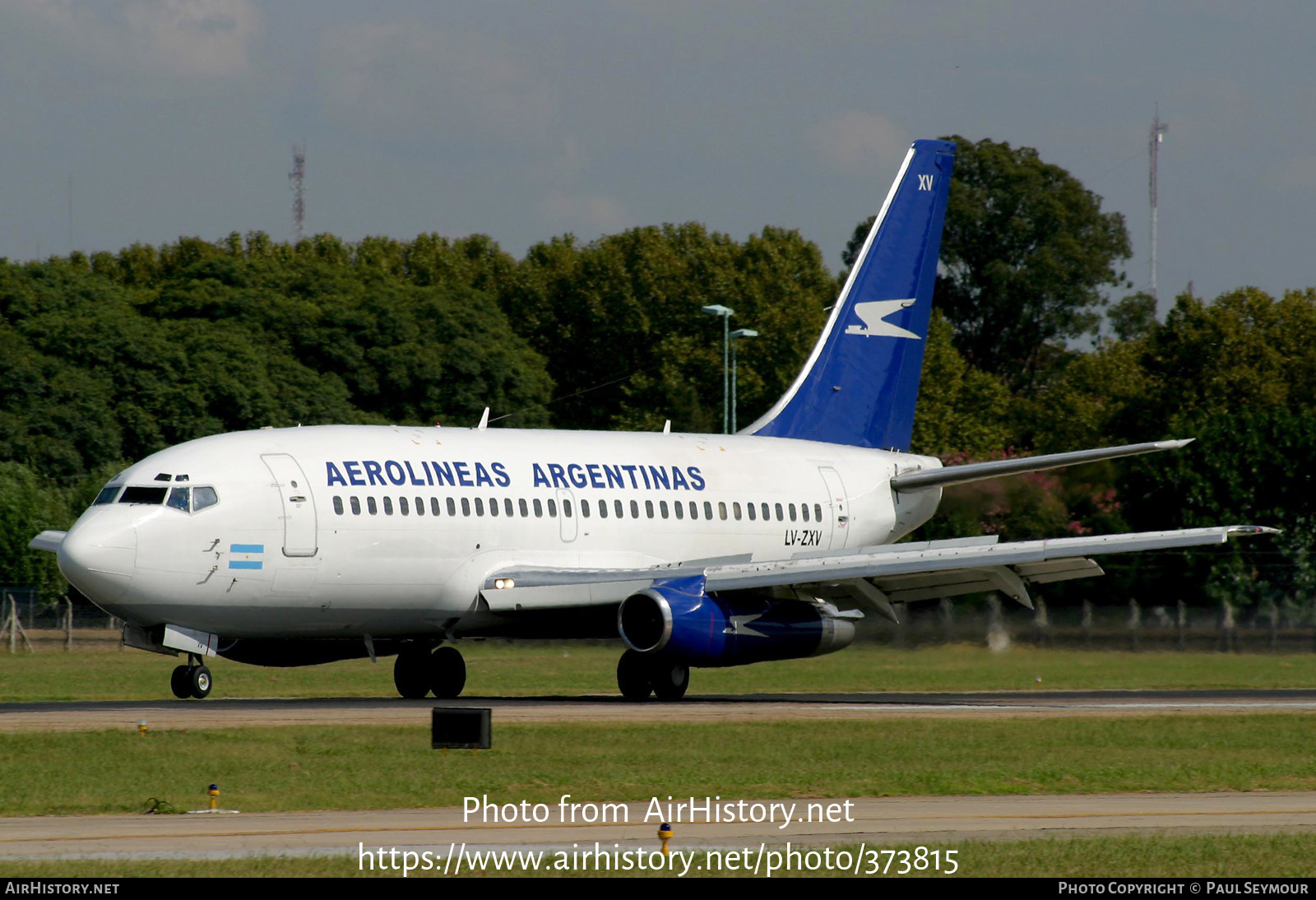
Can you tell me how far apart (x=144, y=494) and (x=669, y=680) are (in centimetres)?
909

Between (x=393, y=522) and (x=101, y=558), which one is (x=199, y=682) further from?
(x=393, y=522)

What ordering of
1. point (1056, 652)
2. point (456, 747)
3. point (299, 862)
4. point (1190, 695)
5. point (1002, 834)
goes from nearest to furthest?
point (299, 862) < point (1002, 834) < point (456, 747) < point (1190, 695) < point (1056, 652)

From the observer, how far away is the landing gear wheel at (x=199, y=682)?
29.9 m

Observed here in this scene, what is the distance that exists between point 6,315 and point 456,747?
70564 millimetres

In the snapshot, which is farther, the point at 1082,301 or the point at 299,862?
the point at 1082,301

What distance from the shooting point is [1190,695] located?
35312 millimetres

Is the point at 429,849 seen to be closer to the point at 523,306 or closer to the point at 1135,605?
the point at 1135,605

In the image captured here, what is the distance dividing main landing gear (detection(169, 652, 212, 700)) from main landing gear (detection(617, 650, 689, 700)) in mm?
6827

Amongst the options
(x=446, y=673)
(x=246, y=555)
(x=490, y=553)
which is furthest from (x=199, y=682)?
(x=490, y=553)

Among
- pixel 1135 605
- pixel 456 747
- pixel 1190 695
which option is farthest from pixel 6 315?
pixel 456 747

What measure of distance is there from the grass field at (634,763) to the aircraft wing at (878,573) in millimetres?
4314

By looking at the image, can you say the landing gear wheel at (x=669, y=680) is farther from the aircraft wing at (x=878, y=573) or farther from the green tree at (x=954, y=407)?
the green tree at (x=954, y=407)

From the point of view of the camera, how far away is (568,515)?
33688 mm

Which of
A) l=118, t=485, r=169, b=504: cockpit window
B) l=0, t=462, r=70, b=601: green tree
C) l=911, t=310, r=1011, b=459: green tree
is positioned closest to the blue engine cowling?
l=118, t=485, r=169, b=504: cockpit window
